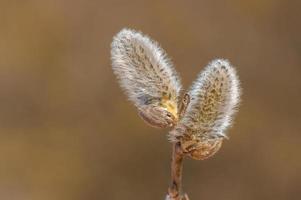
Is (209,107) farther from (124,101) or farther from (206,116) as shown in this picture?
(124,101)

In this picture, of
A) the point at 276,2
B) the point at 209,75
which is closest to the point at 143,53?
the point at 209,75

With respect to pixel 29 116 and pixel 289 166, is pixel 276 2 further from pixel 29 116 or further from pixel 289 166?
pixel 29 116

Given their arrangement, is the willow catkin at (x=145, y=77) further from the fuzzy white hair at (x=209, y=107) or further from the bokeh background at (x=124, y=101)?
the bokeh background at (x=124, y=101)

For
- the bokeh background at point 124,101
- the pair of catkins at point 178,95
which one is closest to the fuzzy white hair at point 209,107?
the pair of catkins at point 178,95

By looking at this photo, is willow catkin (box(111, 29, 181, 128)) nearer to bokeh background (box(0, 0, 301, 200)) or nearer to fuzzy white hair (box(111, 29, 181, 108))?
fuzzy white hair (box(111, 29, 181, 108))

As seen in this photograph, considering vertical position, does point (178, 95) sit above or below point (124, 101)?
below

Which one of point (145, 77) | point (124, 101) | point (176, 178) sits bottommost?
point (176, 178)

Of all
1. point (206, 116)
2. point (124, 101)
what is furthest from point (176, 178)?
point (124, 101)
